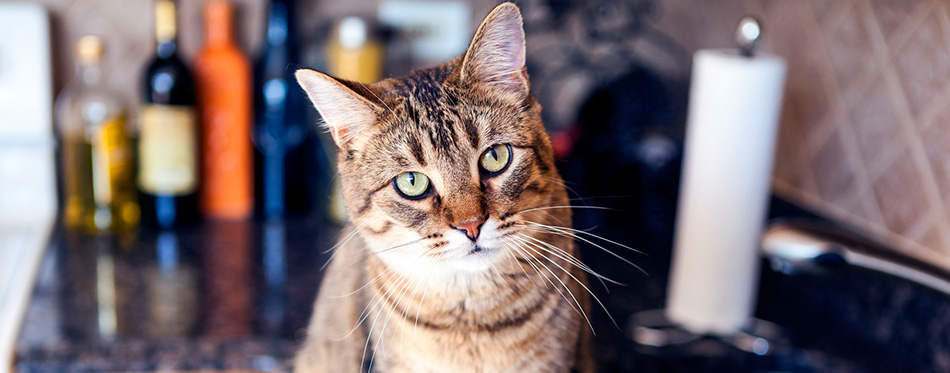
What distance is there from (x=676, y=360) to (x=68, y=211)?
1.11m

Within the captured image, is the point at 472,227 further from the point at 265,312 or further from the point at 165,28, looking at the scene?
the point at 165,28

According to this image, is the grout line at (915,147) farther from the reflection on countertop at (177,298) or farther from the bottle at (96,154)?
the bottle at (96,154)

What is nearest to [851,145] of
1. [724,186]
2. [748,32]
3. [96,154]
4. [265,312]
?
[724,186]

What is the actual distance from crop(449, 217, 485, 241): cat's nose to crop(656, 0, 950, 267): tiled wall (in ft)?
2.28

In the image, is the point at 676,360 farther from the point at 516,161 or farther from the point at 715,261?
the point at 516,161

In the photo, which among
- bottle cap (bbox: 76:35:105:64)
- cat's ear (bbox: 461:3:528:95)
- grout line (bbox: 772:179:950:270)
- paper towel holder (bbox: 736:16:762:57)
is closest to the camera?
cat's ear (bbox: 461:3:528:95)

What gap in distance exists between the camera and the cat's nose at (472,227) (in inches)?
20.2

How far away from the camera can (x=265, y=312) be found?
3.44 feet

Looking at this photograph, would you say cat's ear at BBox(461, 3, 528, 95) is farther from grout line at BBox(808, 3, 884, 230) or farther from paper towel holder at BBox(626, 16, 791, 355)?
grout line at BBox(808, 3, 884, 230)

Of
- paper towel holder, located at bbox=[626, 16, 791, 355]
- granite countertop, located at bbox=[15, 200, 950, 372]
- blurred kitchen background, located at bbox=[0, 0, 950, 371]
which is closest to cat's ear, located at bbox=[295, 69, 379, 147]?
blurred kitchen background, located at bbox=[0, 0, 950, 371]

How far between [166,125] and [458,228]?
0.91 meters

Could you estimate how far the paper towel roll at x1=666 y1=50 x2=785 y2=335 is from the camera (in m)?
0.82

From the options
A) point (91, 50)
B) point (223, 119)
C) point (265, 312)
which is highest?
point (91, 50)

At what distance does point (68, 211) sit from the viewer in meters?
1.34
